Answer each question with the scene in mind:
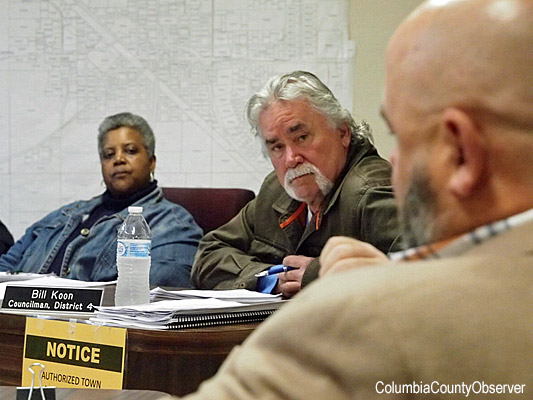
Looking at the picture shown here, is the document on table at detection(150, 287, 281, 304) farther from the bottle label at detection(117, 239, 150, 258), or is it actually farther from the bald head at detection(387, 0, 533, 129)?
the bald head at detection(387, 0, 533, 129)

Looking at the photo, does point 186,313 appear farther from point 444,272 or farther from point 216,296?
point 444,272

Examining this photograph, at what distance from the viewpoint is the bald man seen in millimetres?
494

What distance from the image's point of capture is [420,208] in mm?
603

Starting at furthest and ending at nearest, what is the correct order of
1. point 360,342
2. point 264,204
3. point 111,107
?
point 111,107, point 264,204, point 360,342

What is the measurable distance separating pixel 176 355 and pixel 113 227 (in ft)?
5.40

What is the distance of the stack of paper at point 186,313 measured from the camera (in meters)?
1.53

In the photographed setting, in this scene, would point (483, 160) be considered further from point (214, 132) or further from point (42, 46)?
point (42, 46)

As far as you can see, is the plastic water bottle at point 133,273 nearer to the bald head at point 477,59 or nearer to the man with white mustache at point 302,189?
the man with white mustache at point 302,189

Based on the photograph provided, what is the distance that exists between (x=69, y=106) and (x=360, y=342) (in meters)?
3.56

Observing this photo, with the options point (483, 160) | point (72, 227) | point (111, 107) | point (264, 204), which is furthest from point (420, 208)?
point (111, 107)

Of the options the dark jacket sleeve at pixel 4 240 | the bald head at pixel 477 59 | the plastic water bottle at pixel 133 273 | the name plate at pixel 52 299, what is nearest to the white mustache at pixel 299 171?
the plastic water bottle at pixel 133 273

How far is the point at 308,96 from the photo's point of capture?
2.40 meters

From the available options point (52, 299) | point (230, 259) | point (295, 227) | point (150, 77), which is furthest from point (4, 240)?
point (52, 299)

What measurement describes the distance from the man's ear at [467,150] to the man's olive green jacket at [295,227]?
4.65 ft
